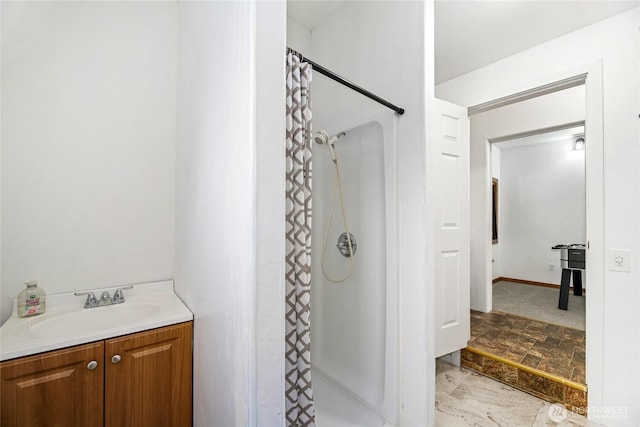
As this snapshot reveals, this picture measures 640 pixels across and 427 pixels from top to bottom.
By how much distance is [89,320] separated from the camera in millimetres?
1354

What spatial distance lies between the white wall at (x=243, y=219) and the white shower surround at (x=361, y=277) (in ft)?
2.95

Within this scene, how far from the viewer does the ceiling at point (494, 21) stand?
1760mm

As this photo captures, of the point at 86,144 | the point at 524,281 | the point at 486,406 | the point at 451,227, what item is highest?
the point at 86,144

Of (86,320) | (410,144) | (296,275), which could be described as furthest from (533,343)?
(86,320)

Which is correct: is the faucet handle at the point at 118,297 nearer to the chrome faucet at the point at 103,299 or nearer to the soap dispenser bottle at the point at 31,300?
the chrome faucet at the point at 103,299

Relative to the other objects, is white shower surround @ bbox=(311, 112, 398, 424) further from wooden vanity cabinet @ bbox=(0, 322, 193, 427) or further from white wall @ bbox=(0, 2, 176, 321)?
white wall @ bbox=(0, 2, 176, 321)

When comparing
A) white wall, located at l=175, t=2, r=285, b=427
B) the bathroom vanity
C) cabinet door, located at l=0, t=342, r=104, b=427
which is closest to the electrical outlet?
white wall, located at l=175, t=2, r=285, b=427

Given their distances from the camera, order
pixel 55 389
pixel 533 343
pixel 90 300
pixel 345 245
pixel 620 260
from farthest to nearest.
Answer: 1. pixel 533 343
2. pixel 345 245
3. pixel 620 260
4. pixel 90 300
5. pixel 55 389

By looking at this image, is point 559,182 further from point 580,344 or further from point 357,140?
point 357,140

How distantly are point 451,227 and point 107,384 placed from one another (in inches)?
91.6

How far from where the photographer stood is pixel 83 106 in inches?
59.7

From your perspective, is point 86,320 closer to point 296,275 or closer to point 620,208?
point 296,275

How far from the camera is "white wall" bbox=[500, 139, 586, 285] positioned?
14.4ft

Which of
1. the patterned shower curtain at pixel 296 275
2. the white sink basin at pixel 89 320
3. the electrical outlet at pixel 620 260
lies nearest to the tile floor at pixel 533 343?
the electrical outlet at pixel 620 260
